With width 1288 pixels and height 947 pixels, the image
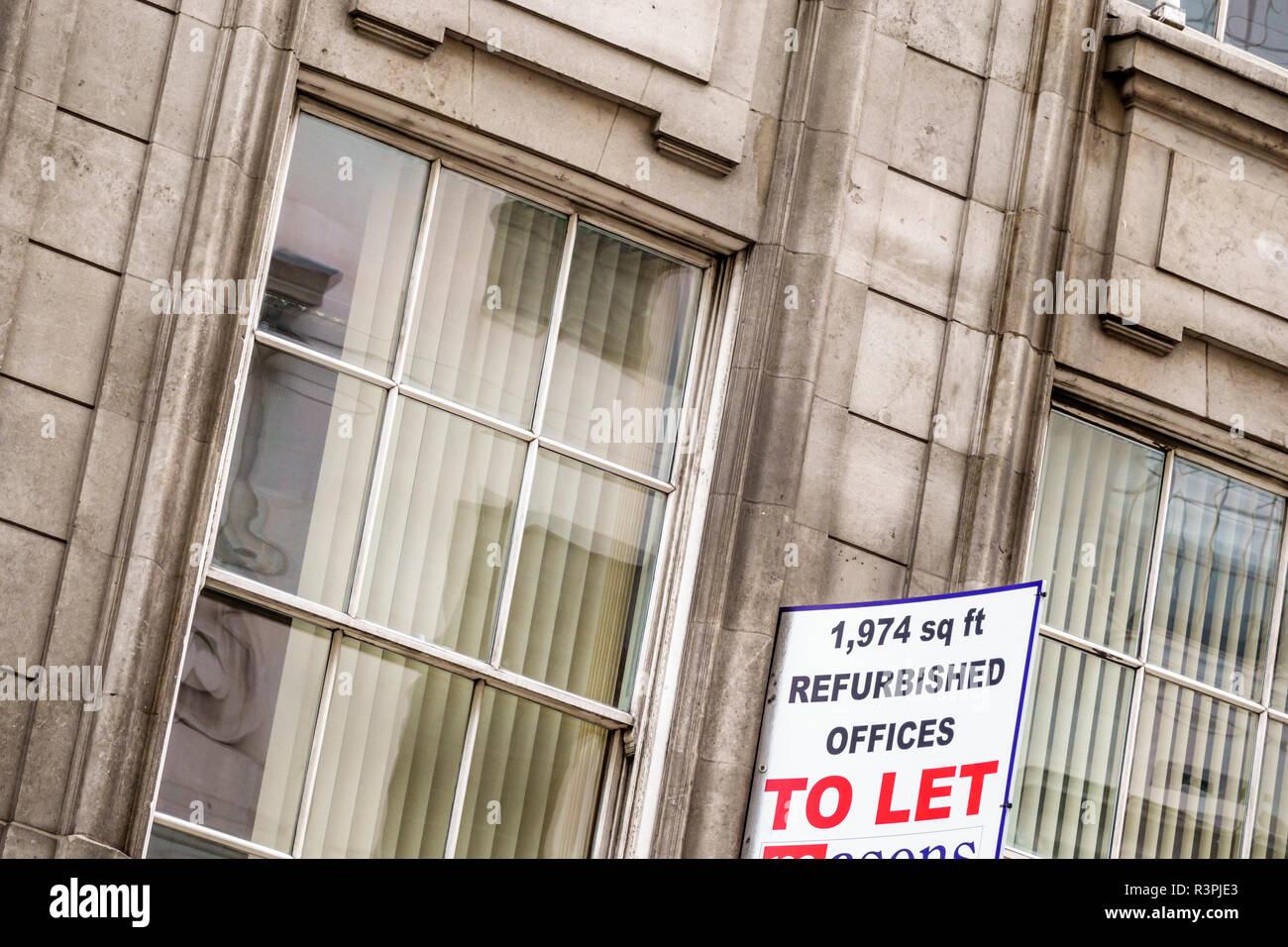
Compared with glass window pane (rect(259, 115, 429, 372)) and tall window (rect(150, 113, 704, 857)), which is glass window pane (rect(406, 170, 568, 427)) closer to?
tall window (rect(150, 113, 704, 857))

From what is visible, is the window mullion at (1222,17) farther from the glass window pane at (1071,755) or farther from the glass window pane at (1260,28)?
the glass window pane at (1071,755)

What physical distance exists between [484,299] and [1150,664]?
147 inches

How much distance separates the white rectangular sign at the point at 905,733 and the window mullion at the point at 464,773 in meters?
1.19

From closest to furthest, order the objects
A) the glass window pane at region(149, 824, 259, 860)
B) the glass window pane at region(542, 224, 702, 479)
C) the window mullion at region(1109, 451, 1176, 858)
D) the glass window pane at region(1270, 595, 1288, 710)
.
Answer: the glass window pane at region(149, 824, 259, 860) → the glass window pane at region(542, 224, 702, 479) → the window mullion at region(1109, 451, 1176, 858) → the glass window pane at region(1270, 595, 1288, 710)

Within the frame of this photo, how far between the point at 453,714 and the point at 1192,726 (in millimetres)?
3787

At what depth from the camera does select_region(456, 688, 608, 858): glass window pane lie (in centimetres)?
880

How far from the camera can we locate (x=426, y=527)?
8.93 metres

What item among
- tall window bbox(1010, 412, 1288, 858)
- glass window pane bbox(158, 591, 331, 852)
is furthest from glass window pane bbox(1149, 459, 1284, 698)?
glass window pane bbox(158, 591, 331, 852)

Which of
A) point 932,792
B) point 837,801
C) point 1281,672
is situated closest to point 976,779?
point 932,792

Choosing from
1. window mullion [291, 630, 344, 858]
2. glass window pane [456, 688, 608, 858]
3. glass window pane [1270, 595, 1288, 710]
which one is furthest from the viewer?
glass window pane [1270, 595, 1288, 710]

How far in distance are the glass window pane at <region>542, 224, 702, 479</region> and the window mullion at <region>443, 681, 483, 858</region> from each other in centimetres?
123

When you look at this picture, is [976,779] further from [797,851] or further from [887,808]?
[797,851]

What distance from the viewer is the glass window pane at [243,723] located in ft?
26.9
